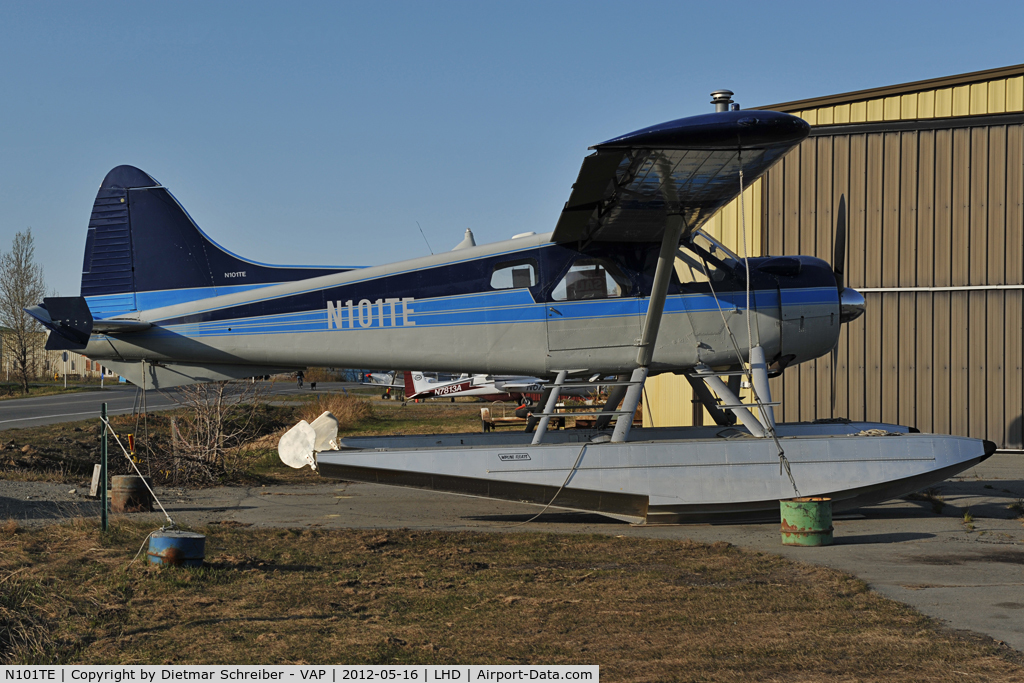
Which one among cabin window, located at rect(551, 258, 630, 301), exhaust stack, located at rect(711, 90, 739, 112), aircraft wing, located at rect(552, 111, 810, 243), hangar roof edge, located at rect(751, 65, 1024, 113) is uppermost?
hangar roof edge, located at rect(751, 65, 1024, 113)

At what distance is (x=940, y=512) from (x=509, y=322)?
17.3 feet

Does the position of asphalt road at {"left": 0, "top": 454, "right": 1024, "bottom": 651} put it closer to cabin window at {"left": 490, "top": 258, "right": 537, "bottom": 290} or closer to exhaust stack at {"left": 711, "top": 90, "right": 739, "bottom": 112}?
cabin window at {"left": 490, "top": 258, "right": 537, "bottom": 290}

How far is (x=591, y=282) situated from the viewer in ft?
29.5

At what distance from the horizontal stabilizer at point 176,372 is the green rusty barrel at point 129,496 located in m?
1.06

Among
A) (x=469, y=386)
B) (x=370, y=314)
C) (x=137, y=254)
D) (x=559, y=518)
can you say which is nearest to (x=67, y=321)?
(x=137, y=254)

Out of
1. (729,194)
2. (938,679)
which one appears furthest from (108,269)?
(938,679)

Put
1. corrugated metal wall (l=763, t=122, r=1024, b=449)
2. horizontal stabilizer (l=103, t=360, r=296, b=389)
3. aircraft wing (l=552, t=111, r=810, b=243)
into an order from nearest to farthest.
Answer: aircraft wing (l=552, t=111, r=810, b=243)
horizontal stabilizer (l=103, t=360, r=296, b=389)
corrugated metal wall (l=763, t=122, r=1024, b=449)

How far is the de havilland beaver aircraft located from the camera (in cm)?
812

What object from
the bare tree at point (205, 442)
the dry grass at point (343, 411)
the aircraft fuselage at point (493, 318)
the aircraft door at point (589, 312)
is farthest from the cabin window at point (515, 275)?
the dry grass at point (343, 411)

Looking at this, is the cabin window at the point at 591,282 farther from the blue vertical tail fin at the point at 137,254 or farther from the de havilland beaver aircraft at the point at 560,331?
the blue vertical tail fin at the point at 137,254

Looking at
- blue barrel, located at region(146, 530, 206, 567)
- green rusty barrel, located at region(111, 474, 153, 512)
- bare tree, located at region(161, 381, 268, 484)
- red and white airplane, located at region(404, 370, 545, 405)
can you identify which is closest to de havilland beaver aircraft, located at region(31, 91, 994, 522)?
green rusty barrel, located at region(111, 474, 153, 512)

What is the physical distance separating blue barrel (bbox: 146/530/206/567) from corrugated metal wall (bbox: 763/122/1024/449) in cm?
1218

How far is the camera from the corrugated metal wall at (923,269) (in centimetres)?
1502

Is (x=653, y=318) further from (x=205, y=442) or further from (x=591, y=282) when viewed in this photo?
(x=205, y=442)
